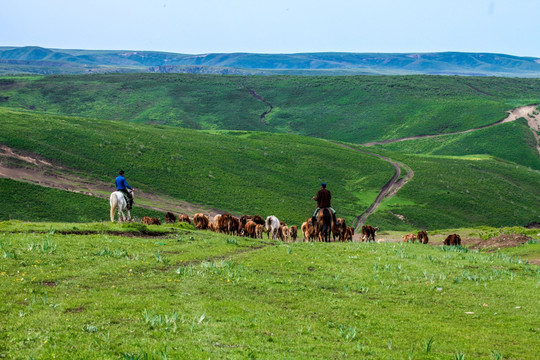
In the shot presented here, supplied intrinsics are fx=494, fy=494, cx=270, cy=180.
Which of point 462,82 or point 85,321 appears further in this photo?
point 462,82

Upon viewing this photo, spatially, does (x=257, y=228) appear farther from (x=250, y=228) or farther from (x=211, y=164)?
(x=211, y=164)

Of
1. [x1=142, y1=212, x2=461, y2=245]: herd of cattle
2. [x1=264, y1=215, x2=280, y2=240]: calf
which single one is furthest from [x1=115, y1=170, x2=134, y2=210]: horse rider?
[x1=264, y1=215, x2=280, y2=240]: calf

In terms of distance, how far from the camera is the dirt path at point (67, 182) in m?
53.8

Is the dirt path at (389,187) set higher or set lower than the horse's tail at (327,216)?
lower

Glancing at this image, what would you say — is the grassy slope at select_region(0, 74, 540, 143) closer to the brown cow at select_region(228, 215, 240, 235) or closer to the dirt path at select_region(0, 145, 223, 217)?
the dirt path at select_region(0, 145, 223, 217)

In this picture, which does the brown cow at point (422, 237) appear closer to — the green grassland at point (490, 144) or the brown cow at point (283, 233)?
the brown cow at point (283, 233)

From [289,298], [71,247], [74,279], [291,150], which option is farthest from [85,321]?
[291,150]

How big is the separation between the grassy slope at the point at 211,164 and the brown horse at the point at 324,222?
31.1 meters

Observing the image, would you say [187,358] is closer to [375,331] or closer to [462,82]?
[375,331]

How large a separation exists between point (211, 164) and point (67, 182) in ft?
82.3

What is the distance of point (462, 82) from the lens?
197250 millimetres

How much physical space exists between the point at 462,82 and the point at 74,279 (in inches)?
8066

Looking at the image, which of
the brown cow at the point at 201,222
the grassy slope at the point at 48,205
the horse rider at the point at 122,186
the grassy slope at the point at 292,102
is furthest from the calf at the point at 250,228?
the grassy slope at the point at 292,102

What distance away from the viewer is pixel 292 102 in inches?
6860
